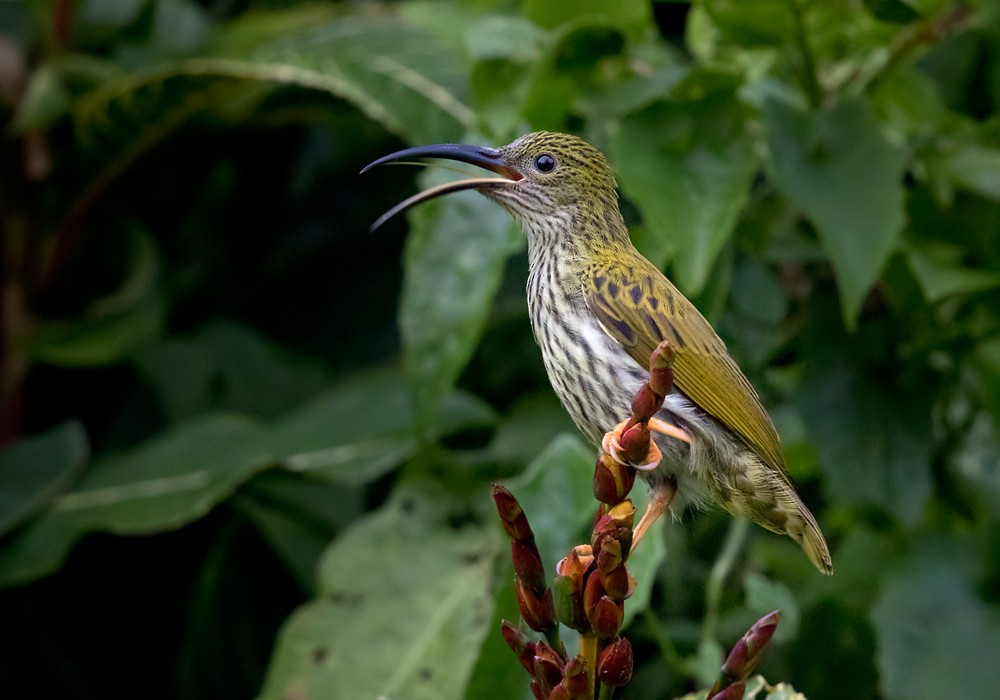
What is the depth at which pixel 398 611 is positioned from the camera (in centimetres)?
326

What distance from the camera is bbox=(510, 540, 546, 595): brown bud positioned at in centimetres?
170

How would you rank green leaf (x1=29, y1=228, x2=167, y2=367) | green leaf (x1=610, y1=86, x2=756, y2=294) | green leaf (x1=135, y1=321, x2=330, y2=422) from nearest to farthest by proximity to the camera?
1. green leaf (x1=610, y1=86, x2=756, y2=294)
2. green leaf (x1=29, y1=228, x2=167, y2=367)
3. green leaf (x1=135, y1=321, x2=330, y2=422)

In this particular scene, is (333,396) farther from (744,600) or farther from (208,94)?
(744,600)

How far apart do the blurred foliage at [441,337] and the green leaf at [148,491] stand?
0.01 m

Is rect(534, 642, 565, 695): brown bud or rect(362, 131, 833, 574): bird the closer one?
rect(534, 642, 565, 695): brown bud

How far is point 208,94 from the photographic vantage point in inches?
156

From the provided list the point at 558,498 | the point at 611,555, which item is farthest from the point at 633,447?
the point at 558,498

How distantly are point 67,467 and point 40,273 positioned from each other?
27.3 inches

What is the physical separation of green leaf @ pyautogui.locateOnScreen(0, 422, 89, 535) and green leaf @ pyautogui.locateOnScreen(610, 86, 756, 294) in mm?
1938

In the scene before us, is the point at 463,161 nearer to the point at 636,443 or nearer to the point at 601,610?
the point at 636,443

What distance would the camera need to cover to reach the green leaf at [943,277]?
2.92 meters

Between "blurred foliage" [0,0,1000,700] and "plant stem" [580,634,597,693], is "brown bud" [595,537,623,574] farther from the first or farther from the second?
"blurred foliage" [0,0,1000,700]

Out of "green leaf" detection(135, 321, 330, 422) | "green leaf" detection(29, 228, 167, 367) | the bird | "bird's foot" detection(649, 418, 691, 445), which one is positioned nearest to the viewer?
"bird's foot" detection(649, 418, 691, 445)

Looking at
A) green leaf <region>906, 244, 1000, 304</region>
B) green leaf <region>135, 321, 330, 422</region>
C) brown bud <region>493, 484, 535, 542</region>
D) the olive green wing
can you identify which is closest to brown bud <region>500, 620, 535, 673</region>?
brown bud <region>493, 484, 535, 542</region>
